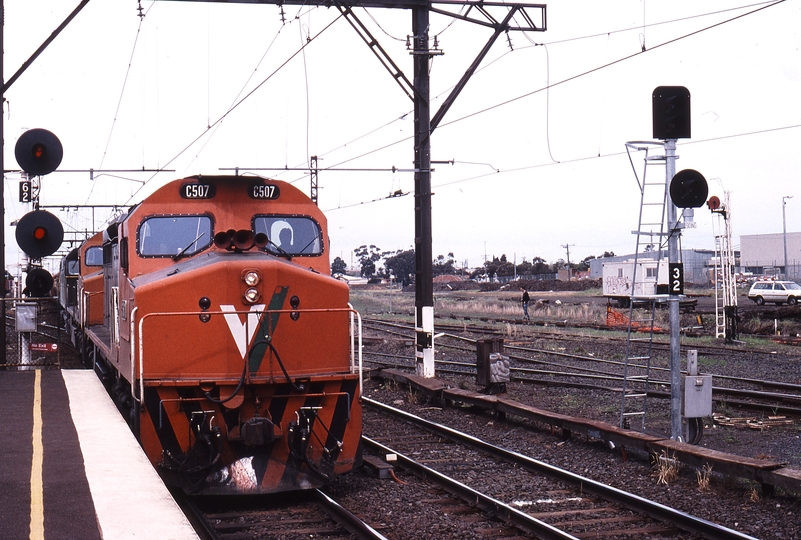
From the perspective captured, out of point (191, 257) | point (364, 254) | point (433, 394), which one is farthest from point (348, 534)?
point (364, 254)

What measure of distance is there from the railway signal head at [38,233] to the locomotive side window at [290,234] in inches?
128

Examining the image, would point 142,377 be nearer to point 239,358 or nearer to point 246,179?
point 239,358

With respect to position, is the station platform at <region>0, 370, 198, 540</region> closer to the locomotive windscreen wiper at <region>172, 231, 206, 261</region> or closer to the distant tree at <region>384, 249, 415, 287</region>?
the locomotive windscreen wiper at <region>172, 231, 206, 261</region>

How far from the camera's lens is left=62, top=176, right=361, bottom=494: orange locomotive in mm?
7891

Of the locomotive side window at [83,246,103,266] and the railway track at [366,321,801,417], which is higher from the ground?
the locomotive side window at [83,246,103,266]

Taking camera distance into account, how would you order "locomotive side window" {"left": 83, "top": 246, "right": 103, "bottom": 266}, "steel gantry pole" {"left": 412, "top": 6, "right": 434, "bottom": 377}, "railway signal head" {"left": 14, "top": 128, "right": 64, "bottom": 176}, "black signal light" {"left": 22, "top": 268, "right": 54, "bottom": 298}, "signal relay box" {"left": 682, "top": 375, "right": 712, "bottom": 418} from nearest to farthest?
"signal relay box" {"left": 682, "top": 375, "right": 712, "bottom": 418}, "railway signal head" {"left": 14, "top": 128, "right": 64, "bottom": 176}, "black signal light" {"left": 22, "top": 268, "right": 54, "bottom": 298}, "steel gantry pole" {"left": 412, "top": 6, "right": 434, "bottom": 377}, "locomotive side window" {"left": 83, "top": 246, "right": 103, "bottom": 266}

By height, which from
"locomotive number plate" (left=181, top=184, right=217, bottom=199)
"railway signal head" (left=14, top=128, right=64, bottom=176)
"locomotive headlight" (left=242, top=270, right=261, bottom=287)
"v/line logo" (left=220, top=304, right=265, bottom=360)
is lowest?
"v/line logo" (left=220, top=304, right=265, bottom=360)

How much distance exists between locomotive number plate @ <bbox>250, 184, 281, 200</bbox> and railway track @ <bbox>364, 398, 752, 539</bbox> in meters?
3.46

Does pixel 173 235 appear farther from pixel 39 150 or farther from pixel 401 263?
pixel 401 263

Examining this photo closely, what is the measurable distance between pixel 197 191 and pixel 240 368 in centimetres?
220

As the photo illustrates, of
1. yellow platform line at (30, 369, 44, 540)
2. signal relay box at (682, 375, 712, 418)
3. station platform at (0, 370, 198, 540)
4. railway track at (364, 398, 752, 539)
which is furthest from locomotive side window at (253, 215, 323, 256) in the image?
signal relay box at (682, 375, 712, 418)

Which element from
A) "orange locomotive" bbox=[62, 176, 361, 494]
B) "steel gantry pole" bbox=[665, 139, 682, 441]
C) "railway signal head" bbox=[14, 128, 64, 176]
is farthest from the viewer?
"railway signal head" bbox=[14, 128, 64, 176]

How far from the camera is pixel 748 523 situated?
7504 mm

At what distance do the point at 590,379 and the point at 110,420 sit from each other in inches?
485
